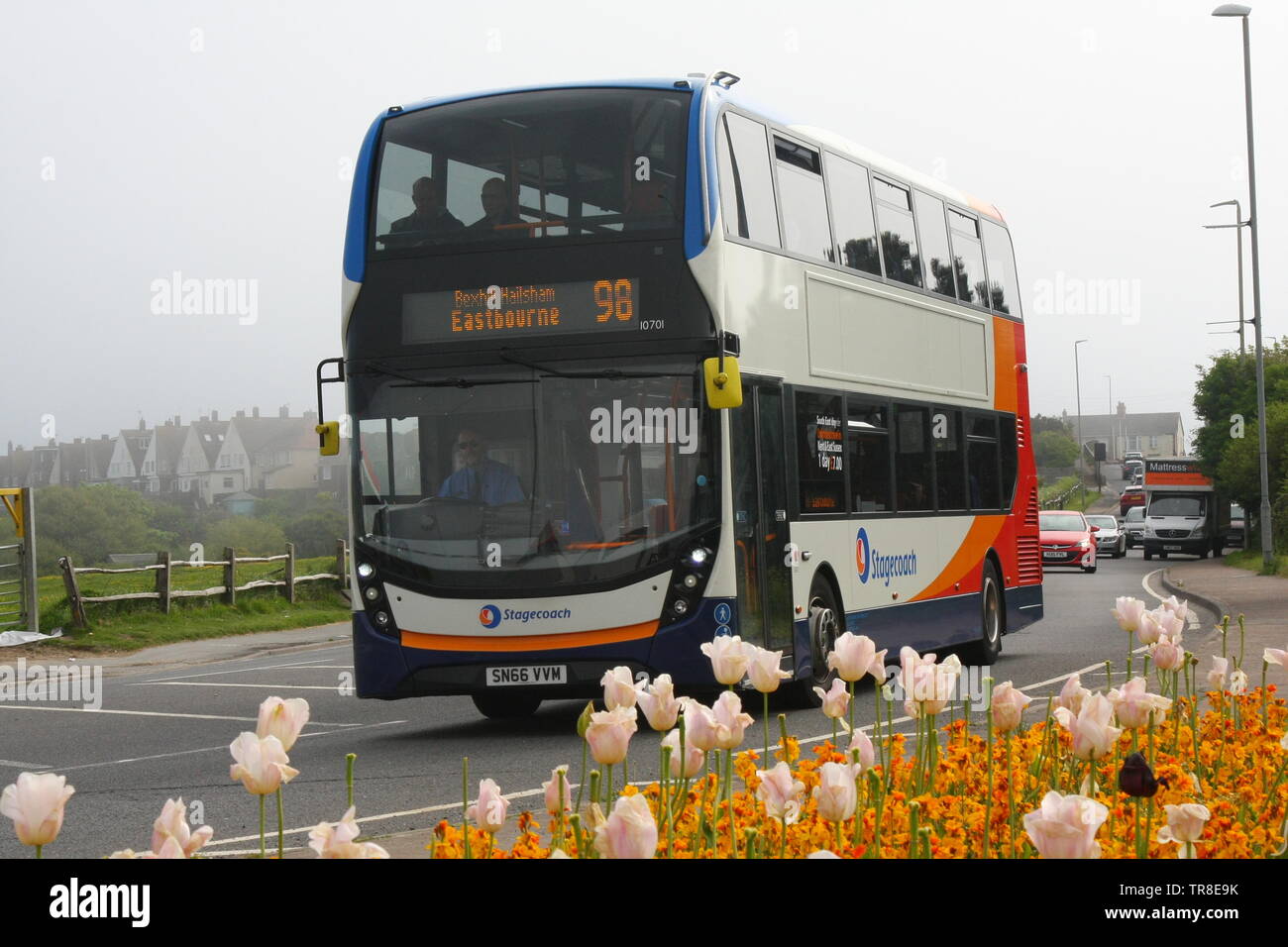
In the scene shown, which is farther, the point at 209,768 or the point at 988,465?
the point at 988,465

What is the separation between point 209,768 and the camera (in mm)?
11609

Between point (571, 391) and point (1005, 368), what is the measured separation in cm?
801

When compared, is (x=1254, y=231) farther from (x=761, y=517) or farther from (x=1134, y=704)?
(x=1134, y=704)

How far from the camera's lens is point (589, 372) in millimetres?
12008

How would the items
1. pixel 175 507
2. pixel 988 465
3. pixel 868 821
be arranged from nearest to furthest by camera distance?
pixel 868 821 → pixel 988 465 → pixel 175 507

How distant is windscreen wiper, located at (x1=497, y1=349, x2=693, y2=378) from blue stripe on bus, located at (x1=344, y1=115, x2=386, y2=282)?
51.9 inches

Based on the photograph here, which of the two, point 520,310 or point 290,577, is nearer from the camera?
point 520,310

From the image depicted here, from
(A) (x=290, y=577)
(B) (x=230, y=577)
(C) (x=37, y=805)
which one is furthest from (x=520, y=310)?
(A) (x=290, y=577)

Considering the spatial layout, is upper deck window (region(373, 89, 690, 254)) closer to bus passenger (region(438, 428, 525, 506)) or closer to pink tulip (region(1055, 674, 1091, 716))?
bus passenger (region(438, 428, 525, 506))

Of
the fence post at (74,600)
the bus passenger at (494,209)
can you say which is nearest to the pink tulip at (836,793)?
the bus passenger at (494,209)

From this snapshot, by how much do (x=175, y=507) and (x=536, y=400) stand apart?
67.7 meters

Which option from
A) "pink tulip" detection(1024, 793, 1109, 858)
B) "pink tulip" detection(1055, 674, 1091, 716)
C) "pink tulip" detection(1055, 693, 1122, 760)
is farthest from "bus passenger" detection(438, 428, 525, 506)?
"pink tulip" detection(1024, 793, 1109, 858)
